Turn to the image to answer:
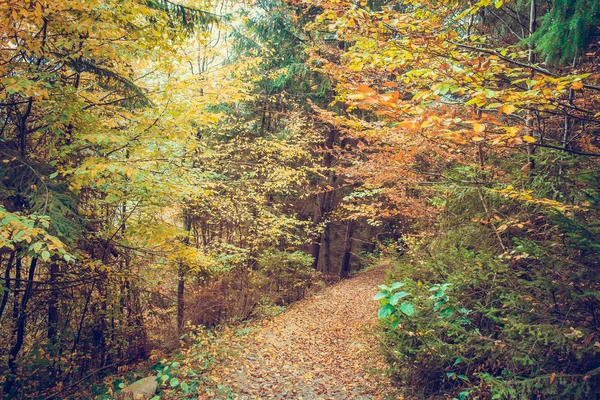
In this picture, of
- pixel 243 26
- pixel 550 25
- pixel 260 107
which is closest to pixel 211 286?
pixel 260 107

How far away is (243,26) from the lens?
12477mm

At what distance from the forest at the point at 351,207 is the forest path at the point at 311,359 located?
51mm

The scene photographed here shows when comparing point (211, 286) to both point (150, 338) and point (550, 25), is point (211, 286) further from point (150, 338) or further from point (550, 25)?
point (550, 25)

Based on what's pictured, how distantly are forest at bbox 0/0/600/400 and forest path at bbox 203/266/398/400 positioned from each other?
5 centimetres

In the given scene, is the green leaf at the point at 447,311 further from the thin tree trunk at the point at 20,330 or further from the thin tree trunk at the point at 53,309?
the thin tree trunk at the point at 53,309

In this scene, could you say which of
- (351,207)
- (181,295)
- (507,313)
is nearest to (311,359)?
(351,207)

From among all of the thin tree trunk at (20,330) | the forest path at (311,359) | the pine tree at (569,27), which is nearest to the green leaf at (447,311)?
the forest path at (311,359)

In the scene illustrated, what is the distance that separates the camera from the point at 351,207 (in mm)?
7613

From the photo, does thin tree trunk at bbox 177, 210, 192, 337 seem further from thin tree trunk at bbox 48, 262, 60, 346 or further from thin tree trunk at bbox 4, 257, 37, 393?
thin tree trunk at bbox 4, 257, 37, 393

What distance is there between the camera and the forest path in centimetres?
500

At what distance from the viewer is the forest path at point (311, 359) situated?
16.4 ft

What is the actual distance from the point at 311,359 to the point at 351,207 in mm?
3329

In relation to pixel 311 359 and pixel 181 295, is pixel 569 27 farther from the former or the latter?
pixel 181 295

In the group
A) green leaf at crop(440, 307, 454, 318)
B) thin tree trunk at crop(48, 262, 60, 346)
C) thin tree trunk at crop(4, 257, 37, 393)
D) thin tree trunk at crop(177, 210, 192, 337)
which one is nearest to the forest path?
thin tree trunk at crop(177, 210, 192, 337)
